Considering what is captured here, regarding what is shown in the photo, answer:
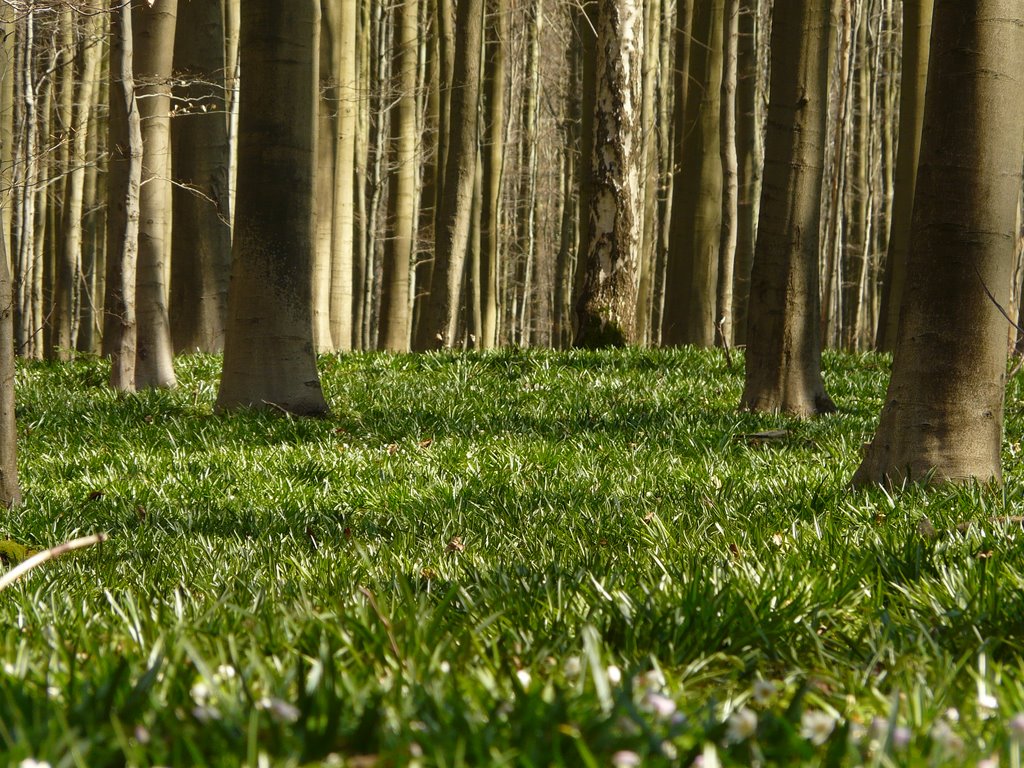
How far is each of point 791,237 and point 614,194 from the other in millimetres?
5527

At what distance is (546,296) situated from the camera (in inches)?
1775

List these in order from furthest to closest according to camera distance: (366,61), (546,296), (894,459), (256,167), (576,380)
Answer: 1. (546,296)
2. (366,61)
3. (576,380)
4. (256,167)
5. (894,459)

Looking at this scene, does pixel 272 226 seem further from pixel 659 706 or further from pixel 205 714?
pixel 659 706

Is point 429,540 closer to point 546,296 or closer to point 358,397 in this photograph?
Answer: point 358,397

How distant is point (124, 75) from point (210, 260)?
339 cm

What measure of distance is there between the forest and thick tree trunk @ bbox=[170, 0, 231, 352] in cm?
5

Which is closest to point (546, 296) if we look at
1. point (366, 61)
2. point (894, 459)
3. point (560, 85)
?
point (560, 85)

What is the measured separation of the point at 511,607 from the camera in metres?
2.42

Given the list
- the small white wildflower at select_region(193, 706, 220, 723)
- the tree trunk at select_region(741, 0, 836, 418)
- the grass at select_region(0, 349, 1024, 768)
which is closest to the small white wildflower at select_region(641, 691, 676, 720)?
the grass at select_region(0, 349, 1024, 768)

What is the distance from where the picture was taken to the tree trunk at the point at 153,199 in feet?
33.0

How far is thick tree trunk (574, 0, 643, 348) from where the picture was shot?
13.6 metres

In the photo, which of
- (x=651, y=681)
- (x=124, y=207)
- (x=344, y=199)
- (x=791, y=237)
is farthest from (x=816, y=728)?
(x=344, y=199)

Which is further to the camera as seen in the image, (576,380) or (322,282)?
(322,282)

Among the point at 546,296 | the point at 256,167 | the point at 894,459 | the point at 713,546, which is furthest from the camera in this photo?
the point at 546,296
